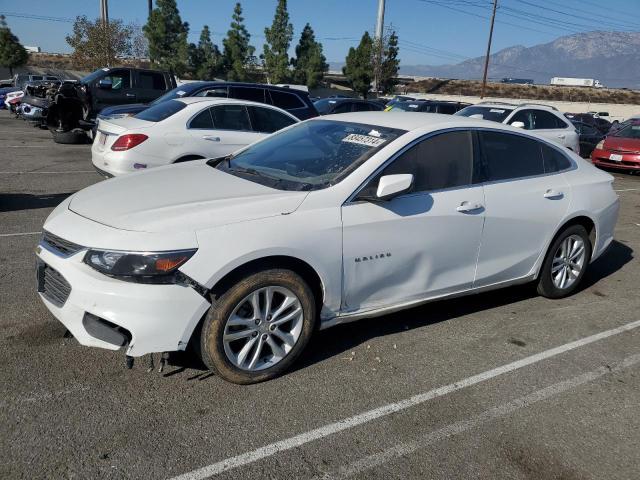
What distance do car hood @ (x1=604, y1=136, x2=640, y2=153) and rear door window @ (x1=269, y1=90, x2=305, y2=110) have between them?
9.30m

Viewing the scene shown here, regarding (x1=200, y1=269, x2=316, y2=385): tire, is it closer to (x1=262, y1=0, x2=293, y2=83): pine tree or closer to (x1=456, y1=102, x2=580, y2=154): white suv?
(x1=456, y1=102, x2=580, y2=154): white suv

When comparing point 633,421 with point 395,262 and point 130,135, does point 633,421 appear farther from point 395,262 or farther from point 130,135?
point 130,135

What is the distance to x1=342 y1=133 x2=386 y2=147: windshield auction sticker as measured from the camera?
12.8ft

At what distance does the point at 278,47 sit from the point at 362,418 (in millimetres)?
55359

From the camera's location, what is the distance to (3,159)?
11438 millimetres

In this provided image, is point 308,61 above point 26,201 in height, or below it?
above

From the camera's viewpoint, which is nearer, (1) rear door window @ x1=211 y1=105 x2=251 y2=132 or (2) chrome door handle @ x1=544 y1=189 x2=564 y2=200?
(2) chrome door handle @ x1=544 y1=189 x2=564 y2=200

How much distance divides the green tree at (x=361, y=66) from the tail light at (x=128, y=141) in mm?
44977

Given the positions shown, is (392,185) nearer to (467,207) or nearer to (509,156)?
(467,207)

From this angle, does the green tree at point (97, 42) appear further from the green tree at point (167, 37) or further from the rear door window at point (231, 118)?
the rear door window at point (231, 118)

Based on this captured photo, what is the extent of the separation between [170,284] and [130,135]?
5159mm

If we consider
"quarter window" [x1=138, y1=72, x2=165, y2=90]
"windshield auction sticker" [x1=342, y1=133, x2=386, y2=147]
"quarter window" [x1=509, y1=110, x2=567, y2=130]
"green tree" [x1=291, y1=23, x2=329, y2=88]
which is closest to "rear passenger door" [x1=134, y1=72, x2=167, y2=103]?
"quarter window" [x1=138, y1=72, x2=165, y2=90]

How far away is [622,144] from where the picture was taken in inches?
599

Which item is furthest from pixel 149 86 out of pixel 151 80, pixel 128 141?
pixel 128 141
